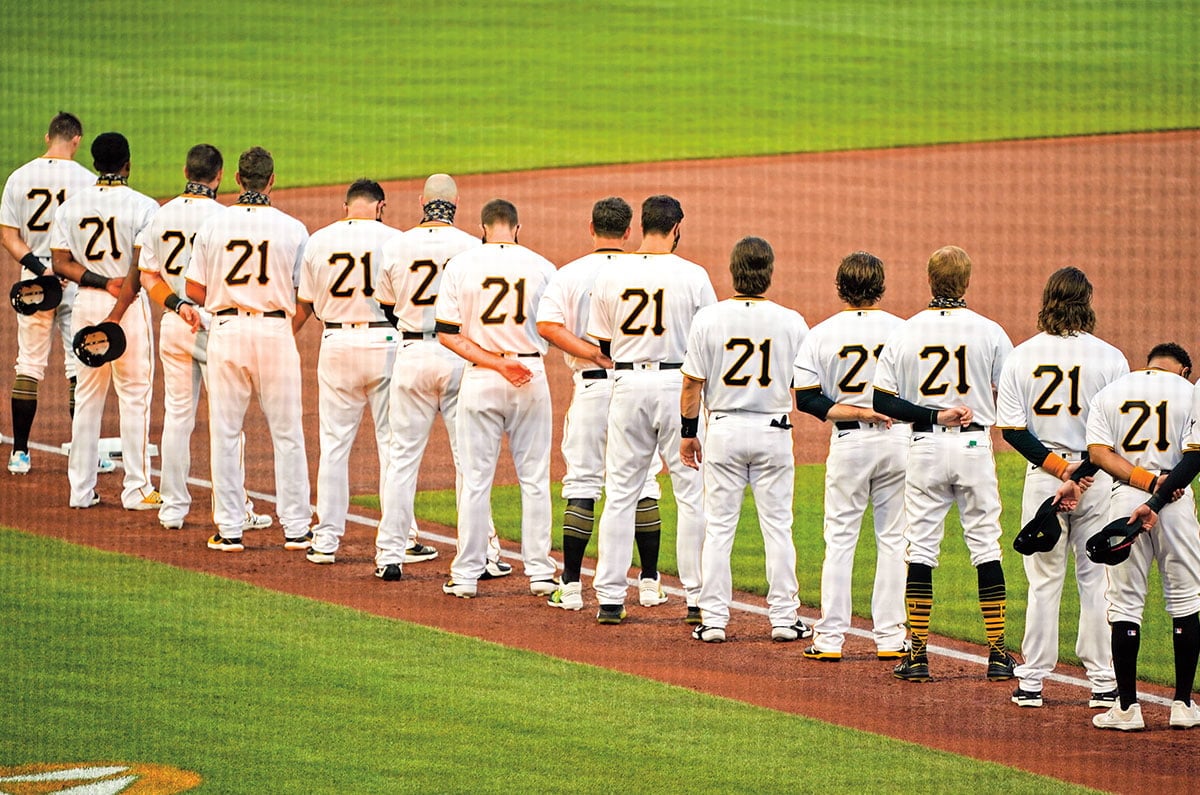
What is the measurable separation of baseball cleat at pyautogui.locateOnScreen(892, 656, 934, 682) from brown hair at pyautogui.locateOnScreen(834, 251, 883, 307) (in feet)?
5.15

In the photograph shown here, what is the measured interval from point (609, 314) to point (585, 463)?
0.79m

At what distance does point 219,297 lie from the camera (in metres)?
9.33

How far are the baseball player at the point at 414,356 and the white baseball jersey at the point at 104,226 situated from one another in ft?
6.25

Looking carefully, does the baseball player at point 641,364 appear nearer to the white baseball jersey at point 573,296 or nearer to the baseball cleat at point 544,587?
the white baseball jersey at point 573,296

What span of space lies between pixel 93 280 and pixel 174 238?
0.74 m

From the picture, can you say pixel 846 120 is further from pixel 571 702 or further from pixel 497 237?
pixel 571 702

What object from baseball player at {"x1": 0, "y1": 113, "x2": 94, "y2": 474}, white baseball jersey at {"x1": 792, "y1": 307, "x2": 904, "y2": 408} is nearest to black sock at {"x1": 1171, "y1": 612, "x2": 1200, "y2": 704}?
white baseball jersey at {"x1": 792, "y1": 307, "x2": 904, "y2": 408}

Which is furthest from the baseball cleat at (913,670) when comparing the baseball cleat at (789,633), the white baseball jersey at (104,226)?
the white baseball jersey at (104,226)

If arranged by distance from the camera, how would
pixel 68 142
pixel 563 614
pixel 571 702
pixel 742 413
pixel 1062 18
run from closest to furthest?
pixel 571 702
pixel 742 413
pixel 563 614
pixel 68 142
pixel 1062 18

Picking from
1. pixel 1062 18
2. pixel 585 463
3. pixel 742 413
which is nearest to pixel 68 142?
pixel 585 463

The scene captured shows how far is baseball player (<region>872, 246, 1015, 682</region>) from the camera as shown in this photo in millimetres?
7371

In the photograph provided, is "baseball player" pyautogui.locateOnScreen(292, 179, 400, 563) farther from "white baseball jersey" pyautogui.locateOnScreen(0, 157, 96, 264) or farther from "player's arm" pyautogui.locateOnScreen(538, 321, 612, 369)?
"white baseball jersey" pyautogui.locateOnScreen(0, 157, 96, 264)

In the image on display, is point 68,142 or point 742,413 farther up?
point 68,142

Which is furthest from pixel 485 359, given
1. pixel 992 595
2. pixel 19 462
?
pixel 19 462
